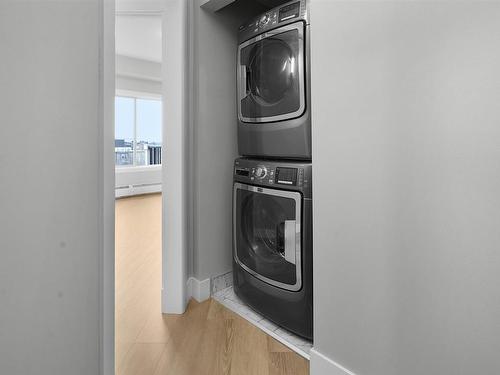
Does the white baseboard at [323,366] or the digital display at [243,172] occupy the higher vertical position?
the digital display at [243,172]

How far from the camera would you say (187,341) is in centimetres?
147

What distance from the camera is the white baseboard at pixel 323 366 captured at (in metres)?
1.11

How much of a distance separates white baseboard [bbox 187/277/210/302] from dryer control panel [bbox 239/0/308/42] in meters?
1.54

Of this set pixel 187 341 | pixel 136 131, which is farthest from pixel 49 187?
pixel 136 131

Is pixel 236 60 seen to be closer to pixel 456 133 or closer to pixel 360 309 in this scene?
pixel 456 133

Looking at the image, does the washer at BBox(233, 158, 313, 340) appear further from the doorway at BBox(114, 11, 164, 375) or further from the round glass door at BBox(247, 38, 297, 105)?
the doorway at BBox(114, 11, 164, 375)

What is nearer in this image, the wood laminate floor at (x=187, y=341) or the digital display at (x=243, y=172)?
the wood laminate floor at (x=187, y=341)

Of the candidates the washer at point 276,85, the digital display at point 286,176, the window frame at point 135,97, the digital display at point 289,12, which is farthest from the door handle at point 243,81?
the window frame at point 135,97

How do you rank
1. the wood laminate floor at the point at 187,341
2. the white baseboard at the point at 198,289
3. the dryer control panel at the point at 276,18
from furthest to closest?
1. the white baseboard at the point at 198,289
2. the dryer control panel at the point at 276,18
3. the wood laminate floor at the point at 187,341

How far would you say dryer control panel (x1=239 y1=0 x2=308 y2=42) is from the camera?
55.2 inches

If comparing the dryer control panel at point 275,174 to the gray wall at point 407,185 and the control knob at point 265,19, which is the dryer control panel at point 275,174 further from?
the control knob at point 265,19

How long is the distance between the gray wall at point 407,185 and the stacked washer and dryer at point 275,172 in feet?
0.82

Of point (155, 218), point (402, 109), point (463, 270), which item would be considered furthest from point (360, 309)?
point (155, 218)

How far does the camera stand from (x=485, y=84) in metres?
0.76
